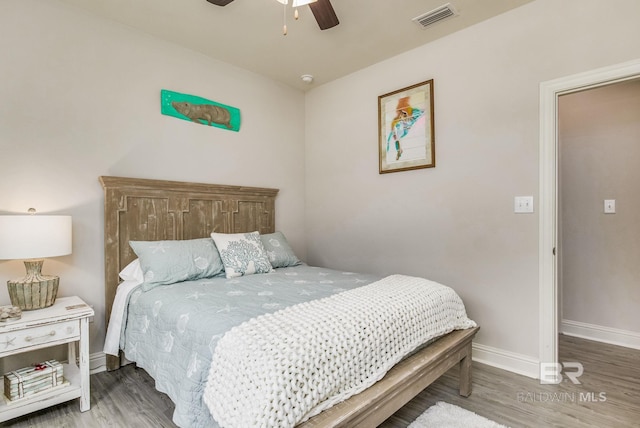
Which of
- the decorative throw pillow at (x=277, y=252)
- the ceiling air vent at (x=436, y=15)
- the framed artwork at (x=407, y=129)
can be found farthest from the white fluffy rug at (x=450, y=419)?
the ceiling air vent at (x=436, y=15)

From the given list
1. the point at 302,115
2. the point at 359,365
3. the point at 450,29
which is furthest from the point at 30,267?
the point at 450,29

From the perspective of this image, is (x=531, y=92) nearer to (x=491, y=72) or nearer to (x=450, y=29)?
(x=491, y=72)

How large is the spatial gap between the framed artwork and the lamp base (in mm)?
2705

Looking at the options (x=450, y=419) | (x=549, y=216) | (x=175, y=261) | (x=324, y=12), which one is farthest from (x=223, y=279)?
(x=549, y=216)

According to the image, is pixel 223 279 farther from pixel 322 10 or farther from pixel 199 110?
pixel 322 10

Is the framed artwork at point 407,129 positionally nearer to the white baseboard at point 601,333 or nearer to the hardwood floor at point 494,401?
the hardwood floor at point 494,401

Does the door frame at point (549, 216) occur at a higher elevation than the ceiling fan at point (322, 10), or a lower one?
lower

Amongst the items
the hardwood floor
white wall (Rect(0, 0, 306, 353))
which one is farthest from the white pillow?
the hardwood floor

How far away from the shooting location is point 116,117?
2576 mm

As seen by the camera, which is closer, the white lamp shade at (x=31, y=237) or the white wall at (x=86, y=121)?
the white lamp shade at (x=31, y=237)

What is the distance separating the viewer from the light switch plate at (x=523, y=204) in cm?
237

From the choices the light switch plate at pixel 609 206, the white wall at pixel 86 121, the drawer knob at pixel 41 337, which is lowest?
the drawer knob at pixel 41 337

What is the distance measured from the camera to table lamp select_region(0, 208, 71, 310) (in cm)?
184

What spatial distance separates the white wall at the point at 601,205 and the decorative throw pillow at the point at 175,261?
3.23 metres
